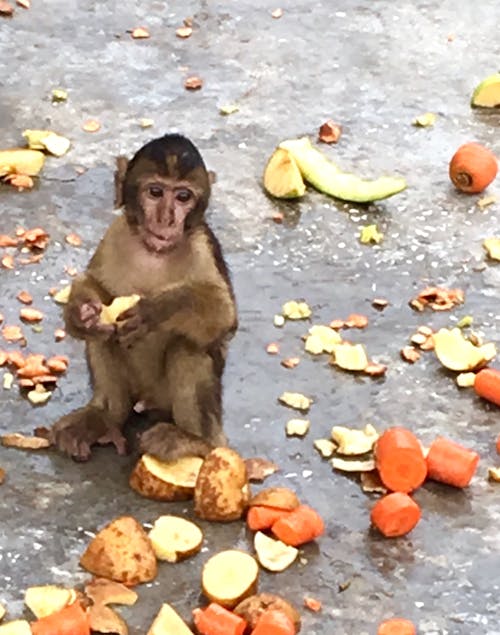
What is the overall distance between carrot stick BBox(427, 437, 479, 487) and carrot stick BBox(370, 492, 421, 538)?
0.64 feet

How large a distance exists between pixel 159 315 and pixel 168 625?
739mm

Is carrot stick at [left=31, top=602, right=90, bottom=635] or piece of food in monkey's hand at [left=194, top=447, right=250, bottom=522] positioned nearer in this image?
carrot stick at [left=31, top=602, right=90, bottom=635]

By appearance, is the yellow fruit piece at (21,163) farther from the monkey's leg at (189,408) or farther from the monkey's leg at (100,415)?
the monkey's leg at (189,408)

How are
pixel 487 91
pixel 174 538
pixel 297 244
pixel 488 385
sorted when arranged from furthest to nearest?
pixel 487 91
pixel 297 244
pixel 488 385
pixel 174 538

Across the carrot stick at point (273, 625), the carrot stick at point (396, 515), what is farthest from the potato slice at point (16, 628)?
the carrot stick at point (396, 515)

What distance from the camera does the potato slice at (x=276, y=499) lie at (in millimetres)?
3391

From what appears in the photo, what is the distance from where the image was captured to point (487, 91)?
5.57 meters

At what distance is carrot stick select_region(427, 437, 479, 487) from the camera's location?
3571 millimetres

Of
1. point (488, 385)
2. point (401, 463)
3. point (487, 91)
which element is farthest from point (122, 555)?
point (487, 91)

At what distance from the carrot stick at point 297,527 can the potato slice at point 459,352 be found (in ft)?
2.81

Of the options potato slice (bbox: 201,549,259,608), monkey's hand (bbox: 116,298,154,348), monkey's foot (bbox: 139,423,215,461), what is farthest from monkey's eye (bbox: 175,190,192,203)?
potato slice (bbox: 201,549,259,608)

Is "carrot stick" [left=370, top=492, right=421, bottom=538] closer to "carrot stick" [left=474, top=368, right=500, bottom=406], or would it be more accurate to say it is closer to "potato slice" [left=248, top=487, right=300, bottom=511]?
"potato slice" [left=248, top=487, right=300, bottom=511]

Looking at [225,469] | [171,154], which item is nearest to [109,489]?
[225,469]

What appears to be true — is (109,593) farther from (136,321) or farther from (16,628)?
(136,321)
